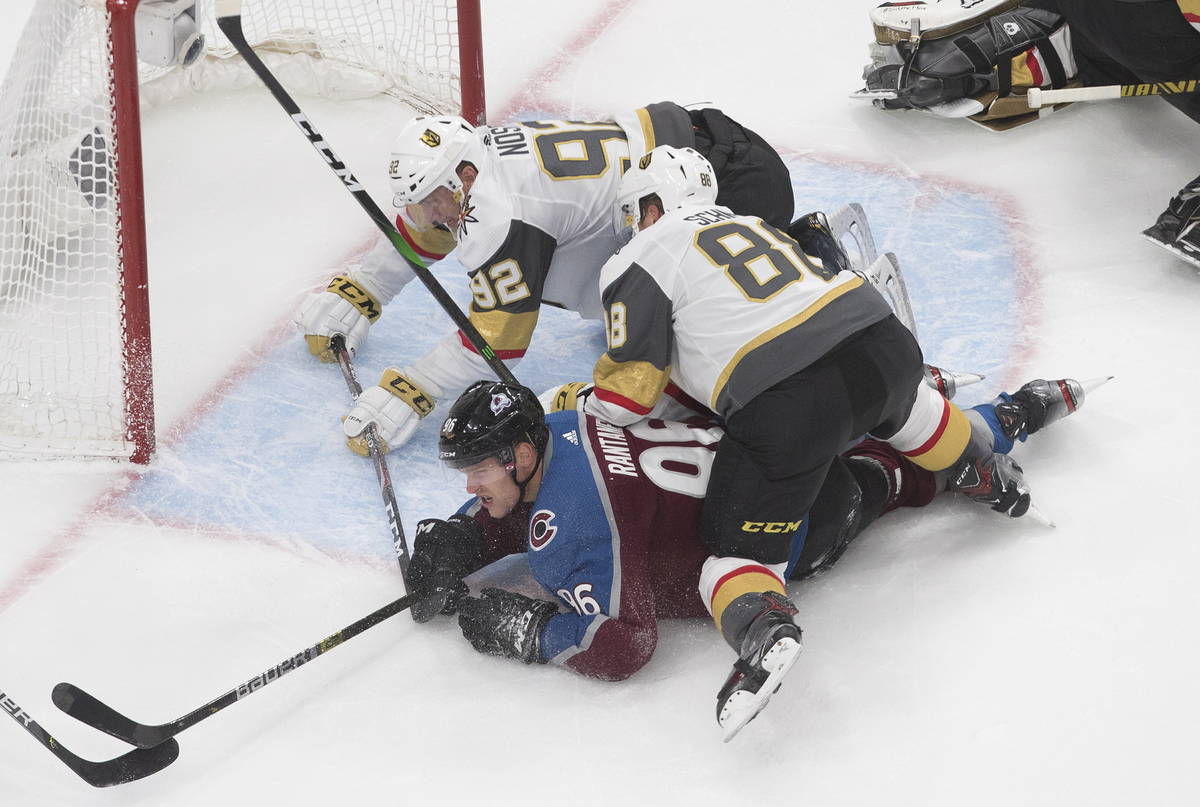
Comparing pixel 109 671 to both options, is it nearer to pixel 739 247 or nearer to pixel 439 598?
pixel 439 598

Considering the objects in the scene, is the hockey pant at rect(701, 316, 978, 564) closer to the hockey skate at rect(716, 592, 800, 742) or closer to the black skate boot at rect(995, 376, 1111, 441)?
the hockey skate at rect(716, 592, 800, 742)

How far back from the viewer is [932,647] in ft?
9.37

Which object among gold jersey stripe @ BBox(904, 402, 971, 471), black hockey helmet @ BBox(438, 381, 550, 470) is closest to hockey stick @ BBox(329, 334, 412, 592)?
black hockey helmet @ BBox(438, 381, 550, 470)

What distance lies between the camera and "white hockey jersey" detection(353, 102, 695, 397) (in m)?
3.27

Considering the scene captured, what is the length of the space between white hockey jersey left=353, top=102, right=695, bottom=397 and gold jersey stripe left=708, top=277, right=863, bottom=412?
69 centimetres

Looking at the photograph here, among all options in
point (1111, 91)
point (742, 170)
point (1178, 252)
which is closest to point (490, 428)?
point (742, 170)

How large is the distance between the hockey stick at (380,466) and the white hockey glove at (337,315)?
0.02m

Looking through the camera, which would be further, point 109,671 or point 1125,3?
point 1125,3

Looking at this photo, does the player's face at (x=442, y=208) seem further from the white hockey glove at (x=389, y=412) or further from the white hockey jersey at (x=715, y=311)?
the white hockey jersey at (x=715, y=311)

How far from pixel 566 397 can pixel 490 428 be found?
0.62 meters

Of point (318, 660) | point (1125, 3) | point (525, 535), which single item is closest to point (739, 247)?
point (525, 535)

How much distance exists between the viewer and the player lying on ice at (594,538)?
8.93 feet

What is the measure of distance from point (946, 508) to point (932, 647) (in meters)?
0.45

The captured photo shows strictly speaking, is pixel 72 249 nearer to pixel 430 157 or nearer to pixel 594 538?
pixel 430 157
